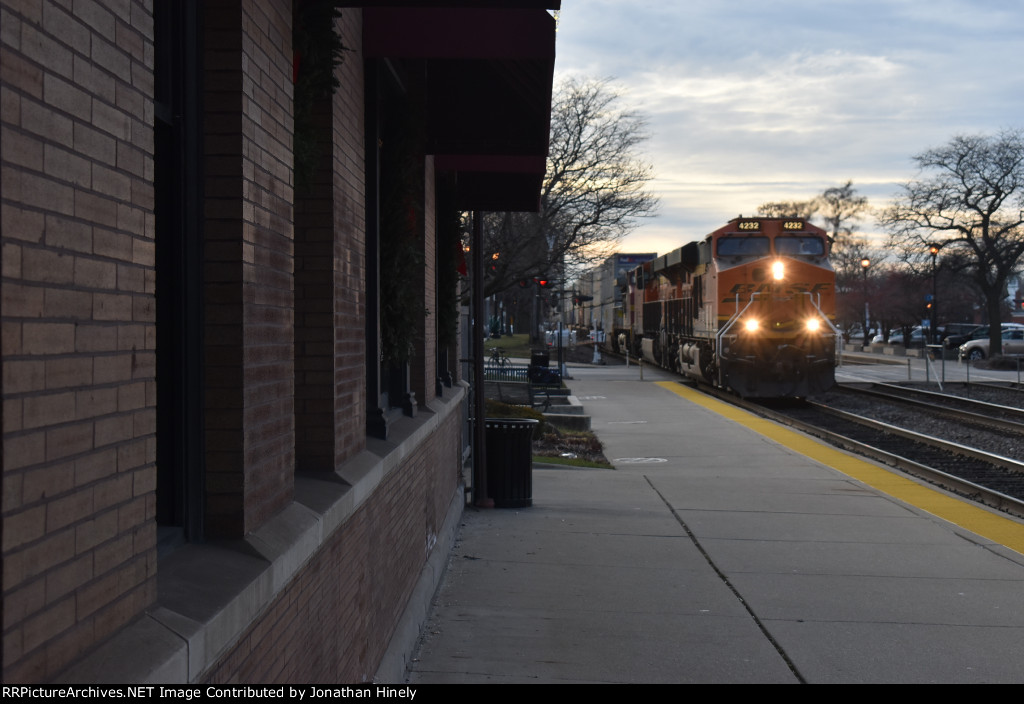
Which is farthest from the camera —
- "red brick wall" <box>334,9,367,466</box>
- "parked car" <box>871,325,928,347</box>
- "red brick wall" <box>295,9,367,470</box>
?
"parked car" <box>871,325,928,347</box>

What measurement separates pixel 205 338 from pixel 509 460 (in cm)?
739

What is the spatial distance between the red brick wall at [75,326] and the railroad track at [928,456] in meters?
10.5

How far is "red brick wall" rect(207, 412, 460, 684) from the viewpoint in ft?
10.8

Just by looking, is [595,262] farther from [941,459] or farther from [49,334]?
[49,334]

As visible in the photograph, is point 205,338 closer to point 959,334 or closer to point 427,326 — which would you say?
point 427,326

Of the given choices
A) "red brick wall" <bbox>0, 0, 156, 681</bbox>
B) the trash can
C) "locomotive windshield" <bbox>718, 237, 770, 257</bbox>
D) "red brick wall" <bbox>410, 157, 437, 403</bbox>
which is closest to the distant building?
"locomotive windshield" <bbox>718, 237, 770, 257</bbox>

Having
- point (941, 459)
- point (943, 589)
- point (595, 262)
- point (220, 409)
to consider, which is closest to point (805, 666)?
point (943, 589)

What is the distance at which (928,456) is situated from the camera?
15.8 meters

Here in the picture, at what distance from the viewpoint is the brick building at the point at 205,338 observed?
203cm

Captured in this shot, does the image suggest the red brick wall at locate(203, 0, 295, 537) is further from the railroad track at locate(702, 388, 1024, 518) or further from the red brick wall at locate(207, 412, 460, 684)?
the railroad track at locate(702, 388, 1024, 518)

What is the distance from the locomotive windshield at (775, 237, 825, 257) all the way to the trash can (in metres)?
15.7

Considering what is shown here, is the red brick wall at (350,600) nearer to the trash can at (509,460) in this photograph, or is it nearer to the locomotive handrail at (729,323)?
the trash can at (509,460)

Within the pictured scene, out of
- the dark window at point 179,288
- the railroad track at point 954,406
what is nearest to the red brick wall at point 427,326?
the dark window at point 179,288

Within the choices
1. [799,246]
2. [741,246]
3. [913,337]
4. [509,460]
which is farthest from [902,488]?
[913,337]
